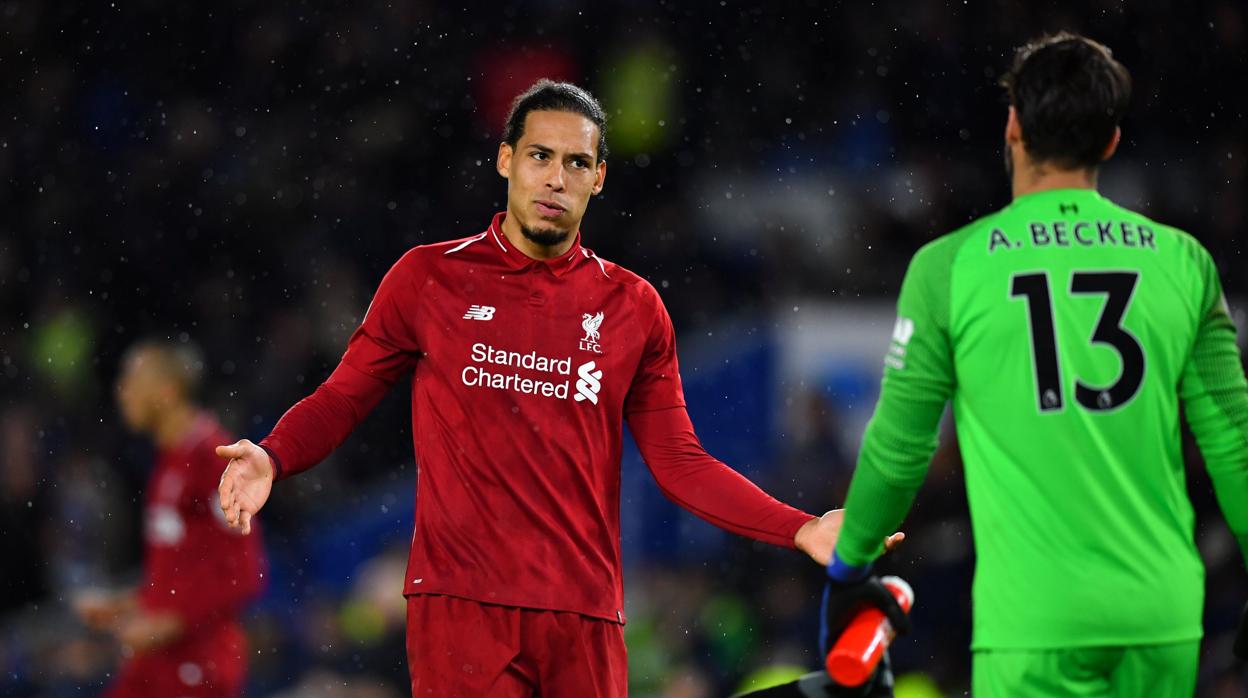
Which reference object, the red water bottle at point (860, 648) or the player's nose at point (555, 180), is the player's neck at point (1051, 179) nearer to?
the red water bottle at point (860, 648)

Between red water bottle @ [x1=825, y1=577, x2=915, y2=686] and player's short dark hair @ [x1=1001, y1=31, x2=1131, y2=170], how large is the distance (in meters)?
0.85

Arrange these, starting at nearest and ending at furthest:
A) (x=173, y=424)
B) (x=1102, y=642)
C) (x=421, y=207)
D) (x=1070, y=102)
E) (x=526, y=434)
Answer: (x=1102, y=642)
(x=1070, y=102)
(x=526, y=434)
(x=173, y=424)
(x=421, y=207)

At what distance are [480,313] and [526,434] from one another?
0.33 m

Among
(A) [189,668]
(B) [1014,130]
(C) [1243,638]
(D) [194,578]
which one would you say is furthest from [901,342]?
(A) [189,668]

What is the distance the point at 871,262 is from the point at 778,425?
1.17 m

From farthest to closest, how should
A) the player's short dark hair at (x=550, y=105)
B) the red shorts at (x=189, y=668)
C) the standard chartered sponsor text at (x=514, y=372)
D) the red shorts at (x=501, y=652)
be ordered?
1. the red shorts at (x=189, y=668)
2. the player's short dark hair at (x=550, y=105)
3. the standard chartered sponsor text at (x=514, y=372)
4. the red shorts at (x=501, y=652)

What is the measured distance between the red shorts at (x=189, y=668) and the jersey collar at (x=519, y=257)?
8.83ft

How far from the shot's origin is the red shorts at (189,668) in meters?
6.05

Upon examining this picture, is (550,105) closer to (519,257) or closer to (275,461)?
(519,257)

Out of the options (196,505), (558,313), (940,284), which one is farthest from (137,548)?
(940,284)

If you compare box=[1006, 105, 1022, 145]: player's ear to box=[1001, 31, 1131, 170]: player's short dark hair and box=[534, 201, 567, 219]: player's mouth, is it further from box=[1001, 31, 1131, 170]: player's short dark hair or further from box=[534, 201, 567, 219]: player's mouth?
box=[534, 201, 567, 219]: player's mouth

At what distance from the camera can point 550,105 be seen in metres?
4.10

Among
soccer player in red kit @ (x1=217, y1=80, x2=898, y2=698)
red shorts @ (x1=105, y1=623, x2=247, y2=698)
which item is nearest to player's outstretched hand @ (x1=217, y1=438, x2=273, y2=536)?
soccer player in red kit @ (x1=217, y1=80, x2=898, y2=698)

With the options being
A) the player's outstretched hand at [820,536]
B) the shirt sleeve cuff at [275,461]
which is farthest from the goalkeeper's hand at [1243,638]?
the shirt sleeve cuff at [275,461]
